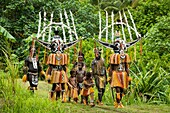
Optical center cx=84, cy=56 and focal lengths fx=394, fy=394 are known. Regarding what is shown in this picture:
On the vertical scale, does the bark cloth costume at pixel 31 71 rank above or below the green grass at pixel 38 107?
above

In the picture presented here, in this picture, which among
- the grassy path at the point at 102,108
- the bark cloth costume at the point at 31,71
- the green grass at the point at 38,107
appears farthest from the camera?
the bark cloth costume at the point at 31,71

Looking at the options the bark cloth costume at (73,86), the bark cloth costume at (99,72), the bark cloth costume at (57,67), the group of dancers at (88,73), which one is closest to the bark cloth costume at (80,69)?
the group of dancers at (88,73)

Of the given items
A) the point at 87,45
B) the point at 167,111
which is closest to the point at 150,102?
the point at 167,111

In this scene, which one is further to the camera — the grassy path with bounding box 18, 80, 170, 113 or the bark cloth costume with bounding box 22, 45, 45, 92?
the bark cloth costume with bounding box 22, 45, 45, 92

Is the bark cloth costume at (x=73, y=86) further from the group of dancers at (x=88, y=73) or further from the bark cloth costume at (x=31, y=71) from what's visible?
the bark cloth costume at (x=31, y=71)

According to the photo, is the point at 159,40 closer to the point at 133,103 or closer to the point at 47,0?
the point at 133,103

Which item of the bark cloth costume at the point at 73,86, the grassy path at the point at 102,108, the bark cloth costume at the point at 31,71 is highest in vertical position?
the bark cloth costume at the point at 31,71

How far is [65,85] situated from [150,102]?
2.80 m

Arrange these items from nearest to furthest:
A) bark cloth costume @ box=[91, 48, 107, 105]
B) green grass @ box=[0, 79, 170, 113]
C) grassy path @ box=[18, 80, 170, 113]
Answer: green grass @ box=[0, 79, 170, 113]
grassy path @ box=[18, 80, 170, 113]
bark cloth costume @ box=[91, 48, 107, 105]

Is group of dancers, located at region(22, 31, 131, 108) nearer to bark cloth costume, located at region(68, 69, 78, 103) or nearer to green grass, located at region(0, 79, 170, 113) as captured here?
bark cloth costume, located at region(68, 69, 78, 103)

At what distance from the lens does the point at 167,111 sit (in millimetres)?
9414

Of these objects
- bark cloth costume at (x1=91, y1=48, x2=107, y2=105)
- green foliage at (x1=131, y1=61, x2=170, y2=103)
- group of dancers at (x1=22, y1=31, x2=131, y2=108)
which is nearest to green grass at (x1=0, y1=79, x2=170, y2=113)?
group of dancers at (x1=22, y1=31, x2=131, y2=108)

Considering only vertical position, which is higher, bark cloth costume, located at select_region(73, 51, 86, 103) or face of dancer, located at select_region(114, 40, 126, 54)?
face of dancer, located at select_region(114, 40, 126, 54)

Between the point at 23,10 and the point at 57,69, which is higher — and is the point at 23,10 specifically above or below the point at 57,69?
above
